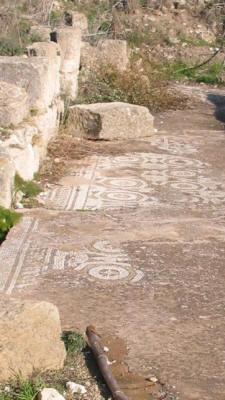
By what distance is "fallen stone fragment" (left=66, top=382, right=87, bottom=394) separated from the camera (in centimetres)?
352

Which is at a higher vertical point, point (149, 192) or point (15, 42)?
point (15, 42)

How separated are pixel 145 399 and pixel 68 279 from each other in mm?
1592

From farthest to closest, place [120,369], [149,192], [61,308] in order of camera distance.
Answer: [149,192], [61,308], [120,369]

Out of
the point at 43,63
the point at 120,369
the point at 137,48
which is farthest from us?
the point at 137,48

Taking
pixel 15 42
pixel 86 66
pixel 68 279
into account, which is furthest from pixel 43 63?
pixel 68 279

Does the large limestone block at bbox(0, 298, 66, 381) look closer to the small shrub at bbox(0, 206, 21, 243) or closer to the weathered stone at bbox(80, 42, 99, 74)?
the small shrub at bbox(0, 206, 21, 243)

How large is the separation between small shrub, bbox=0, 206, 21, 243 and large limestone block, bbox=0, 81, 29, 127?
1.91m

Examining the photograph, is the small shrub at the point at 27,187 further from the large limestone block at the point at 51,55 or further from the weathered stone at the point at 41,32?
the weathered stone at the point at 41,32

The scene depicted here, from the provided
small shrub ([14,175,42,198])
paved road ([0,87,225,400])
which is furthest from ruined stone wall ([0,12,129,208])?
A: paved road ([0,87,225,400])

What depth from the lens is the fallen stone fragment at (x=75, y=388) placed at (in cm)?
352

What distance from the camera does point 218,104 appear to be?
14.0 m

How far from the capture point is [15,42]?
421 inches

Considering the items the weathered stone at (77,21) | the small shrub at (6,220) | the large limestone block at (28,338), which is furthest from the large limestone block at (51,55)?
the large limestone block at (28,338)

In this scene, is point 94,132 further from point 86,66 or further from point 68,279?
point 68,279
